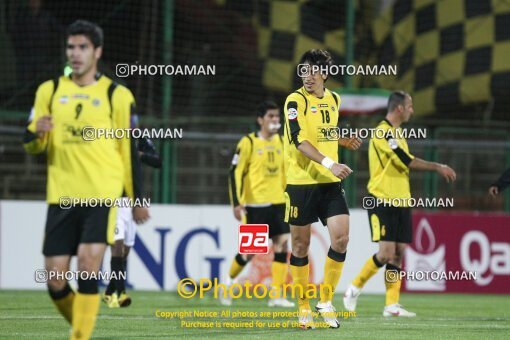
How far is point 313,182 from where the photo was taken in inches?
357

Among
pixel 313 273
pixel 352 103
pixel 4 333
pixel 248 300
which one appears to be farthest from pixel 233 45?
pixel 4 333

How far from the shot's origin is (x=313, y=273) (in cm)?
1451

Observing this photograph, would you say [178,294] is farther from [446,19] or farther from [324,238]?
[446,19]

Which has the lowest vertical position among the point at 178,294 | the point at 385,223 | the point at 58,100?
the point at 178,294

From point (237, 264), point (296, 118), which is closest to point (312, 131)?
point (296, 118)

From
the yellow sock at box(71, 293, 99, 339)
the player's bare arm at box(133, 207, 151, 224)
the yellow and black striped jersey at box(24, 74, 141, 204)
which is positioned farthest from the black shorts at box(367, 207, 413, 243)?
the yellow sock at box(71, 293, 99, 339)

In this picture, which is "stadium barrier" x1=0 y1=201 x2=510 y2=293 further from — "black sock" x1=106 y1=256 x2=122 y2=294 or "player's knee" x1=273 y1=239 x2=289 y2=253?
"black sock" x1=106 y1=256 x2=122 y2=294

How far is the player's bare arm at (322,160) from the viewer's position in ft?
27.1

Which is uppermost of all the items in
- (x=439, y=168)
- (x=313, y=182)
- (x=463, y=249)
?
(x=439, y=168)

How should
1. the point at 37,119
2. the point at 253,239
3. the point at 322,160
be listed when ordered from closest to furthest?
the point at 37,119, the point at 322,160, the point at 253,239

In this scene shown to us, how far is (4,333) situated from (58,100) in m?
2.46

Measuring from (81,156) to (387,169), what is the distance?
16.0ft

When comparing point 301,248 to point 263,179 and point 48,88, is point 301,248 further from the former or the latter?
point 263,179

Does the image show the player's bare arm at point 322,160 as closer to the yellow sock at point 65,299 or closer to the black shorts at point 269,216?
the yellow sock at point 65,299
